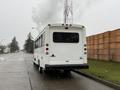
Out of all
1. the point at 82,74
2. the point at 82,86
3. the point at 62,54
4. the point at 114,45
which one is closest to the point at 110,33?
the point at 114,45

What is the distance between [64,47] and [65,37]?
597 millimetres

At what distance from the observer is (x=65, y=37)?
49.6ft

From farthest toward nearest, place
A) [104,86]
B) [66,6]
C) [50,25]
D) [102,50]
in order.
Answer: [66,6], [102,50], [50,25], [104,86]

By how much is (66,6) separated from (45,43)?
17.6 m

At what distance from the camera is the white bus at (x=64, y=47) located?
14.7m

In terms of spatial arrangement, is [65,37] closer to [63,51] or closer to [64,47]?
[64,47]

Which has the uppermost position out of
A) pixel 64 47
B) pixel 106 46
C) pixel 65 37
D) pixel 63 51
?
pixel 65 37

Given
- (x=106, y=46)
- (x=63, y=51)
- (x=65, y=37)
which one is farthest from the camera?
(x=106, y=46)

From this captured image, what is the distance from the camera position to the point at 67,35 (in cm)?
1519

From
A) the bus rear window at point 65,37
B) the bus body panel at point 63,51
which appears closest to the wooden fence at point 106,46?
the bus body panel at point 63,51

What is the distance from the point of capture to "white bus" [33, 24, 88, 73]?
14656 millimetres

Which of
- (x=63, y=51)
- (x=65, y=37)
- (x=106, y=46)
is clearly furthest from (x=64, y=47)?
(x=106, y=46)

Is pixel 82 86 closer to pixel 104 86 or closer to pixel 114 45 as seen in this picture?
pixel 104 86

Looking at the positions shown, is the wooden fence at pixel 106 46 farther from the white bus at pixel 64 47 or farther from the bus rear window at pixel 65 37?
the bus rear window at pixel 65 37
